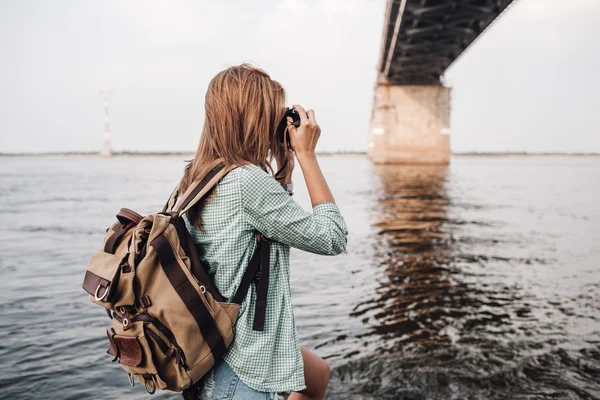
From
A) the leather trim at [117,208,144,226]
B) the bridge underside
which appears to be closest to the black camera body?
the leather trim at [117,208,144,226]

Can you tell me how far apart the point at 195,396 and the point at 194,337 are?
354 millimetres

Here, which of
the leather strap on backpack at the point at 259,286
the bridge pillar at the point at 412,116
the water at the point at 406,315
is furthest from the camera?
the bridge pillar at the point at 412,116

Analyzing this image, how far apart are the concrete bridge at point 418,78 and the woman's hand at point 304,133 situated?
25.7m

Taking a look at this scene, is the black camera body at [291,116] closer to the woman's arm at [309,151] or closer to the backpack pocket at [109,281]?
the woman's arm at [309,151]

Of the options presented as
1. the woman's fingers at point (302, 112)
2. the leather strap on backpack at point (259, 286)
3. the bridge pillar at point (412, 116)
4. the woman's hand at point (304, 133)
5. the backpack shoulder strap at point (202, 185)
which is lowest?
the leather strap on backpack at point (259, 286)

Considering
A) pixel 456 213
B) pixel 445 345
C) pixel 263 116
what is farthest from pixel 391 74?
pixel 263 116

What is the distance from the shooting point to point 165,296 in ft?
5.58

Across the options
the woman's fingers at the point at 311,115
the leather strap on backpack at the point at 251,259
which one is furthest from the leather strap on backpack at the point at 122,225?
the woman's fingers at the point at 311,115

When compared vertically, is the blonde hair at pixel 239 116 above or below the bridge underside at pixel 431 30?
below

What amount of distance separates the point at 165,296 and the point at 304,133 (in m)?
0.74

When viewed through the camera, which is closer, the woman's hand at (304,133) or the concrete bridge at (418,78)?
the woman's hand at (304,133)

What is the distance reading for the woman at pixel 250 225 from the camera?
1.84 meters

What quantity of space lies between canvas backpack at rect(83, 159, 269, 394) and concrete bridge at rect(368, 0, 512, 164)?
85.7 ft

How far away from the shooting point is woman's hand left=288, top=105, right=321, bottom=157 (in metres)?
1.99
